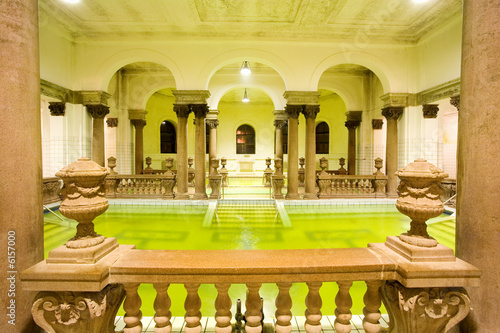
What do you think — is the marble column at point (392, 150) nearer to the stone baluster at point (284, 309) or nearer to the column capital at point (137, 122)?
the stone baluster at point (284, 309)

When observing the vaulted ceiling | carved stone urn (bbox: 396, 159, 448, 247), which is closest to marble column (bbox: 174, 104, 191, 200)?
the vaulted ceiling

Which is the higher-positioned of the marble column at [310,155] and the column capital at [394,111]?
the column capital at [394,111]

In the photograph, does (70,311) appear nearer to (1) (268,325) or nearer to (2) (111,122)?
(1) (268,325)

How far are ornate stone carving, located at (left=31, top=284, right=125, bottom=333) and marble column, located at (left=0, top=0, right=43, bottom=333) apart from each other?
34cm

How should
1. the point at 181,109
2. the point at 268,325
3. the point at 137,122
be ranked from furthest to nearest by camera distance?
the point at 137,122
the point at 181,109
the point at 268,325

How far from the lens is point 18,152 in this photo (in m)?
1.86

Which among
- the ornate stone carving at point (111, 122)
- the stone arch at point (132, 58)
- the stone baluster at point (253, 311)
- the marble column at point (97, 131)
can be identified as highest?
the stone arch at point (132, 58)

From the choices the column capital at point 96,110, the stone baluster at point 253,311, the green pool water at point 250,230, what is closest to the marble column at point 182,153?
the green pool water at point 250,230

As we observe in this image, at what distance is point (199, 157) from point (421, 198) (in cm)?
822

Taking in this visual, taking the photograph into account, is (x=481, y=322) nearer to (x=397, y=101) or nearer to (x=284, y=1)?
(x=284, y=1)

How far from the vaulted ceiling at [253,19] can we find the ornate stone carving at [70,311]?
A: 7615 millimetres

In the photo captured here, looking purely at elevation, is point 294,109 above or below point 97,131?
above

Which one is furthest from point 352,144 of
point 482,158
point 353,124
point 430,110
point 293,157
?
point 482,158

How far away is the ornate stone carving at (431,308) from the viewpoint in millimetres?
1720
